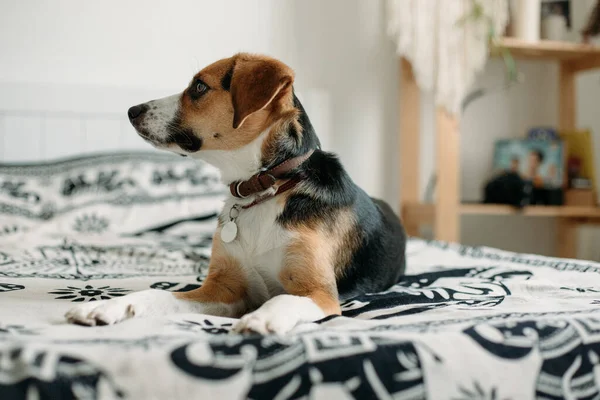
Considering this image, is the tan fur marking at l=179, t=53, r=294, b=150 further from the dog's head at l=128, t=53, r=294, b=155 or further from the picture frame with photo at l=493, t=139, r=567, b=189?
the picture frame with photo at l=493, t=139, r=567, b=189

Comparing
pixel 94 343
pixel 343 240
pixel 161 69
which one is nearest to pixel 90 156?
pixel 161 69

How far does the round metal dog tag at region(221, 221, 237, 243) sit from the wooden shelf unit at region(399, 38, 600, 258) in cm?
177

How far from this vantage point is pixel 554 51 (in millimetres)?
3115

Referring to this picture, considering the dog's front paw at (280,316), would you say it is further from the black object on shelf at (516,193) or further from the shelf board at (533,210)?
the black object on shelf at (516,193)

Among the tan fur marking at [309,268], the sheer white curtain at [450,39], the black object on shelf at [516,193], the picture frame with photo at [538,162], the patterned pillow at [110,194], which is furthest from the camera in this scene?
the picture frame with photo at [538,162]

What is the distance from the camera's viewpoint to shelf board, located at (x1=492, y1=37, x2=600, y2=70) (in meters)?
2.97

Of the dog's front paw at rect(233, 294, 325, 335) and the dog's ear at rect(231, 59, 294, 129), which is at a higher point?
the dog's ear at rect(231, 59, 294, 129)

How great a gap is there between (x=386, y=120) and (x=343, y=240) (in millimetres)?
2164

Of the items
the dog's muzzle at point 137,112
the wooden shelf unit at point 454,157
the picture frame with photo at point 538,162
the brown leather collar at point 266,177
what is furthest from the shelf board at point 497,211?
the dog's muzzle at point 137,112

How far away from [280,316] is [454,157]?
2.17 metres

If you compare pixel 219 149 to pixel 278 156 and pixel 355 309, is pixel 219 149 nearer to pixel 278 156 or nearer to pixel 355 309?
pixel 278 156

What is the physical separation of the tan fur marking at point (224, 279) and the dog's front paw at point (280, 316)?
245 mm

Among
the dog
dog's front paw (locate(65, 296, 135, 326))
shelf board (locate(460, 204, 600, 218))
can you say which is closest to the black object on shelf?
shelf board (locate(460, 204, 600, 218))

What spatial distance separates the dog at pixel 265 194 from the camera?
1.27 meters
